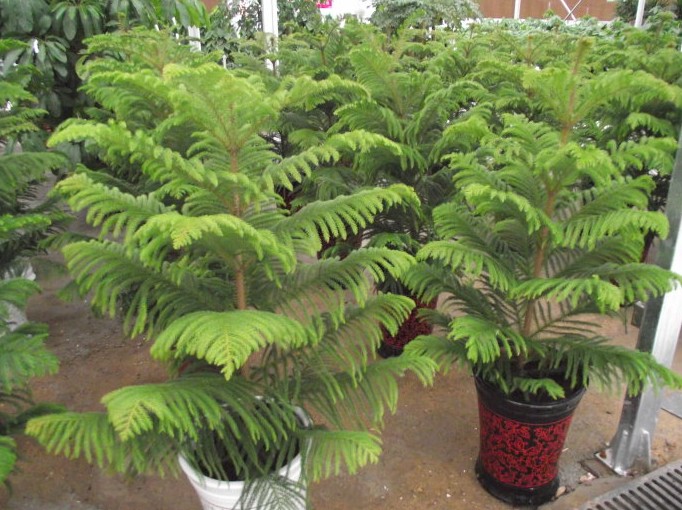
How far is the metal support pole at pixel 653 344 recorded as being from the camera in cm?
192

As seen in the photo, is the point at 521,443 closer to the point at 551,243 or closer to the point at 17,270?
the point at 551,243

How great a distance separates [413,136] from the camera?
2750 mm

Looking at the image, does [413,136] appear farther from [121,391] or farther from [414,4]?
[414,4]

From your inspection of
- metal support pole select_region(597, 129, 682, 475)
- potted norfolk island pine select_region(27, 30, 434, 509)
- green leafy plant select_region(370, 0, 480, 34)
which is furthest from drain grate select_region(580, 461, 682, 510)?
green leafy plant select_region(370, 0, 480, 34)

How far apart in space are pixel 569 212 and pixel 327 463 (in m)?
1.21

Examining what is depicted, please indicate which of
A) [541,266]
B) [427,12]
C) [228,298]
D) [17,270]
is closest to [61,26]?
[17,270]

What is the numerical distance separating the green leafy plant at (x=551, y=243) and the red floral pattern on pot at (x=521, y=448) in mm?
131

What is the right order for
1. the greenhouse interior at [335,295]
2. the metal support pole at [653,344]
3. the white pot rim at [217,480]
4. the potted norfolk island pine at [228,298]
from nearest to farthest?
the potted norfolk island pine at [228,298], the greenhouse interior at [335,295], the white pot rim at [217,480], the metal support pole at [653,344]

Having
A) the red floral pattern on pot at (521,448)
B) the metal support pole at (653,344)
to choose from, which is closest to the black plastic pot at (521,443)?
the red floral pattern on pot at (521,448)

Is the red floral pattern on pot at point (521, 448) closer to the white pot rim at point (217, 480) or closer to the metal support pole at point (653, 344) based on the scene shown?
the metal support pole at point (653, 344)

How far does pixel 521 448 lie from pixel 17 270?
2367mm

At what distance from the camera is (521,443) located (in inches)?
78.2

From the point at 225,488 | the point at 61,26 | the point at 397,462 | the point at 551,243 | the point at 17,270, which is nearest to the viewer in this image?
the point at 225,488

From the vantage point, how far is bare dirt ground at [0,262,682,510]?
7.07 feet
